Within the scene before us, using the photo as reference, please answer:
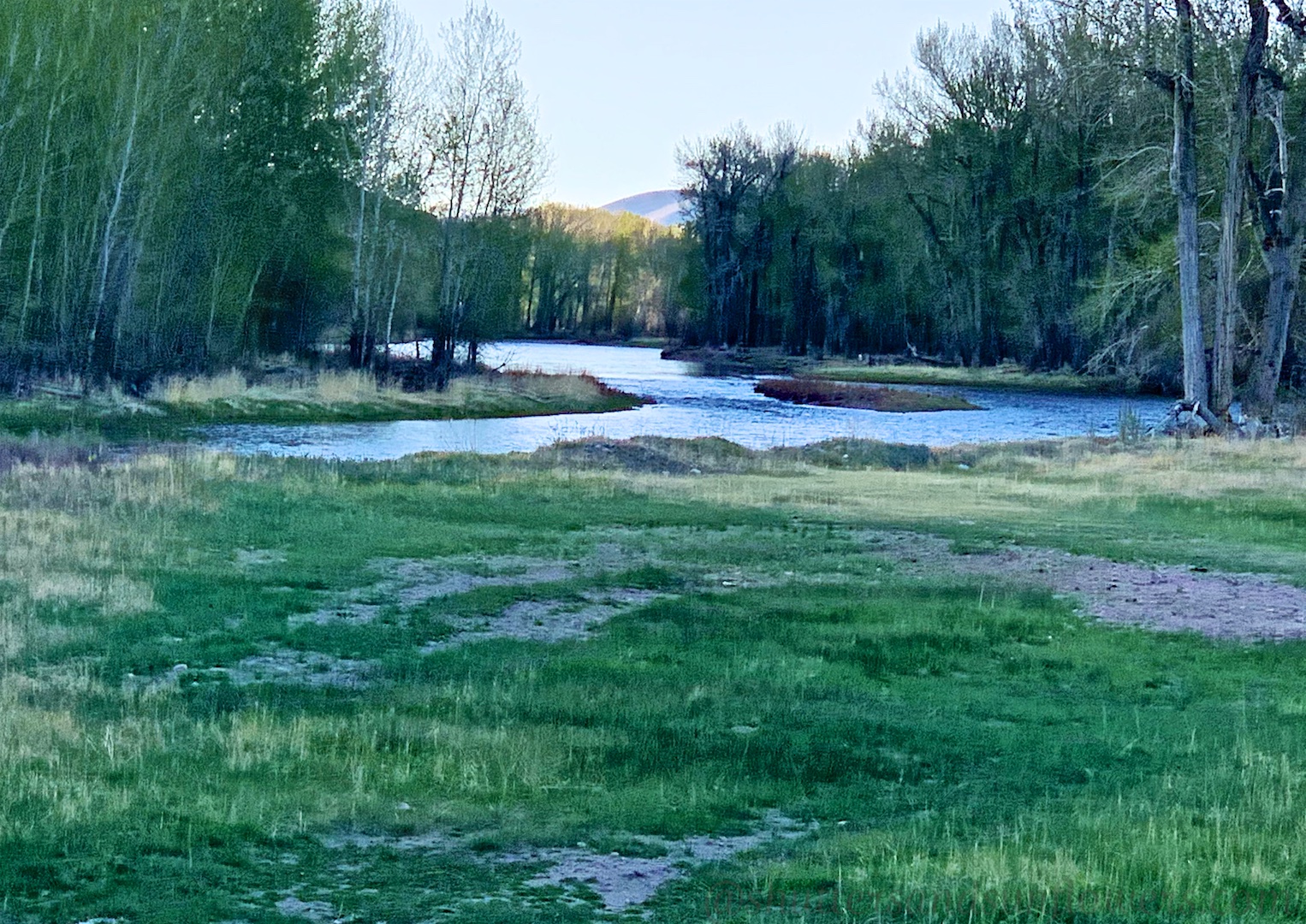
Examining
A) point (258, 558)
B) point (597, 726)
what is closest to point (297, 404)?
point (258, 558)

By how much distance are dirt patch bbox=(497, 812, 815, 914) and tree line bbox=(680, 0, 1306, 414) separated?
31063 mm

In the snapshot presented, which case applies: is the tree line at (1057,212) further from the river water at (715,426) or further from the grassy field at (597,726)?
the grassy field at (597,726)

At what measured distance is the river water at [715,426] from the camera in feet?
127

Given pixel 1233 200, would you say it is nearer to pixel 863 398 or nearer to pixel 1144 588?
pixel 1144 588

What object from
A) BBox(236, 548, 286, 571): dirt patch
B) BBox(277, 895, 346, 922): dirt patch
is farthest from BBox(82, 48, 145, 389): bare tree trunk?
BBox(277, 895, 346, 922): dirt patch

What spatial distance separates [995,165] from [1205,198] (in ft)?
100

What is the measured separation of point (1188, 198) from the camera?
36562 mm

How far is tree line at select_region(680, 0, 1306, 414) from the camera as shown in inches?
1449

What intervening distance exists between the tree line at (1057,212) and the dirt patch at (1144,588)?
788 inches

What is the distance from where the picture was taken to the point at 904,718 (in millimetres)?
10781

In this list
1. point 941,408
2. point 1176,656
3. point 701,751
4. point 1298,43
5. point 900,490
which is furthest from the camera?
point 941,408

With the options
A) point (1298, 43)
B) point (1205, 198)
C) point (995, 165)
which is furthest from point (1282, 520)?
point (995, 165)

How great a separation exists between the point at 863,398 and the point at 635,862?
57.7m

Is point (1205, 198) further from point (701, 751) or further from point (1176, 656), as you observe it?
point (701, 751)
